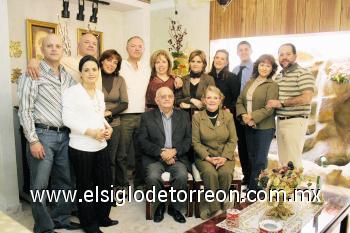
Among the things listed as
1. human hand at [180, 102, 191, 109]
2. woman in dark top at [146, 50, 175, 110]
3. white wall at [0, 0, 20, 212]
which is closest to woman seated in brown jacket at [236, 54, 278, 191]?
human hand at [180, 102, 191, 109]

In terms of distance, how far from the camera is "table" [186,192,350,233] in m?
1.89

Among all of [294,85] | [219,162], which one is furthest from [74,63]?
[294,85]

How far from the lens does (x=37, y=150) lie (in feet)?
7.38

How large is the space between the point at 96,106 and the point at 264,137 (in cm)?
169

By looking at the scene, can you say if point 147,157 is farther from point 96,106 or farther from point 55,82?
point 55,82

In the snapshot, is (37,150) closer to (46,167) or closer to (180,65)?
(46,167)

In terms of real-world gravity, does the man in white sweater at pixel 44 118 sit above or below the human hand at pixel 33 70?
below

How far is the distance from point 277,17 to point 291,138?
54.7 inches

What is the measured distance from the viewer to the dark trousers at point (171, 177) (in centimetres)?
270

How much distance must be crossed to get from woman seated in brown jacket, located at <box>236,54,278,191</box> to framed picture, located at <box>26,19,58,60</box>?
2141 millimetres

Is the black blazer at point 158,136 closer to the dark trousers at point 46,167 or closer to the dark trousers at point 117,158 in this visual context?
the dark trousers at point 117,158

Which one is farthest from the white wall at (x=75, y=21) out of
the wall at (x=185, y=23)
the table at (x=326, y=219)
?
the table at (x=326, y=219)

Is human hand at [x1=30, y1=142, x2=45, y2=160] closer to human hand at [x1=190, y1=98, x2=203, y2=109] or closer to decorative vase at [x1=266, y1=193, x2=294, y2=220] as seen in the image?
human hand at [x1=190, y1=98, x2=203, y2=109]

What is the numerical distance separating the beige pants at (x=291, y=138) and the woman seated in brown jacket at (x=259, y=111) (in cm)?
14
